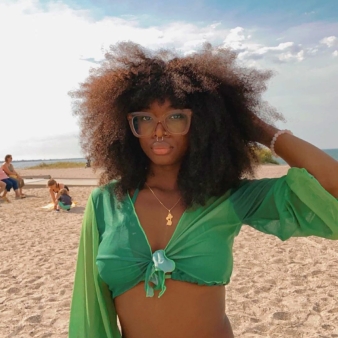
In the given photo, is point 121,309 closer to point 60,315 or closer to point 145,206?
point 145,206

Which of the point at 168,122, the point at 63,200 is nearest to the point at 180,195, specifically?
the point at 168,122

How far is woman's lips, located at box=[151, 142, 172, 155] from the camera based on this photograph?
6.05 feet

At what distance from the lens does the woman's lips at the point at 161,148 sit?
184 centimetres

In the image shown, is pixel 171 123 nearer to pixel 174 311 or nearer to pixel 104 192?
pixel 104 192

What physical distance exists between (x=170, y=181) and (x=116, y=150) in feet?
0.98

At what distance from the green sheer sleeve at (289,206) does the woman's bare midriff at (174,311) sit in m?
0.35

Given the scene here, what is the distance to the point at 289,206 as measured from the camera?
70.3 inches

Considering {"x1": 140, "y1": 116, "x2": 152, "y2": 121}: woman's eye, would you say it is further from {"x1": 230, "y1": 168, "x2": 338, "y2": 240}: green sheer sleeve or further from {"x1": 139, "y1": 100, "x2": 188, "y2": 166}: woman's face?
{"x1": 230, "y1": 168, "x2": 338, "y2": 240}: green sheer sleeve

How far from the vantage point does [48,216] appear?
35.0ft

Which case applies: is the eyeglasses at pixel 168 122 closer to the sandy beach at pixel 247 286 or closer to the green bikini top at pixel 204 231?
the green bikini top at pixel 204 231

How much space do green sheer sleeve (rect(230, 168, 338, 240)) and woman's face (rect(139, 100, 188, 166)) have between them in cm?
31

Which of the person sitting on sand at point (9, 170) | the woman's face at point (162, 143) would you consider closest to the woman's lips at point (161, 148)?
the woman's face at point (162, 143)

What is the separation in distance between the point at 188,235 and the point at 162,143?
0.40 meters

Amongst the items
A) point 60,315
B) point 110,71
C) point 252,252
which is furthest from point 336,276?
point 110,71
